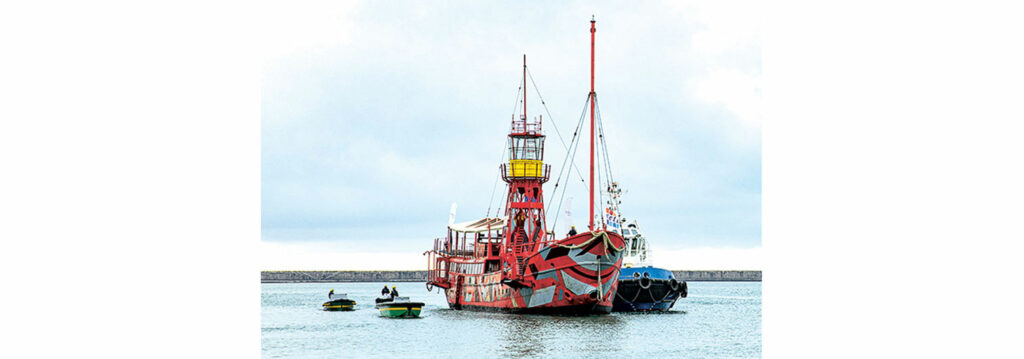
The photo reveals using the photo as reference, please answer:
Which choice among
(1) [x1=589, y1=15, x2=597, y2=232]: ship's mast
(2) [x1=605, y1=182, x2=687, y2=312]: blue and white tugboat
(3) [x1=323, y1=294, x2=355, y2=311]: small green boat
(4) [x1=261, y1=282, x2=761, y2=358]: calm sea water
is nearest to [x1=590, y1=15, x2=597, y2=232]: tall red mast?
(1) [x1=589, y1=15, x2=597, y2=232]: ship's mast

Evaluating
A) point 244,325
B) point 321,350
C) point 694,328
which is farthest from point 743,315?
point 244,325

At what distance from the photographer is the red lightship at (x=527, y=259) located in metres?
50.1

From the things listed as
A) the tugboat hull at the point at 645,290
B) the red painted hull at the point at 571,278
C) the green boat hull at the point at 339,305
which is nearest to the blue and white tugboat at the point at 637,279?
the tugboat hull at the point at 645,290

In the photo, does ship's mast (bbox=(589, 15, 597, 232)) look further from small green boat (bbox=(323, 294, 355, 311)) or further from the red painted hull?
small green boat (bbox=(323, 294, 355, 311))

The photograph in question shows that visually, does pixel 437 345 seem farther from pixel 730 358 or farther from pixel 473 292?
pixel 473 292

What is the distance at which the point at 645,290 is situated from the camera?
61.8 meters

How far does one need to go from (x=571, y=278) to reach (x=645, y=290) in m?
12.5

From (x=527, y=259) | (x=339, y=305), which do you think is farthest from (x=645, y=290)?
(x=339, y=305)

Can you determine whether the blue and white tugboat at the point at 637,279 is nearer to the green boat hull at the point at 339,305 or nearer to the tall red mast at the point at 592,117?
the tall red mast at the point at 592,117

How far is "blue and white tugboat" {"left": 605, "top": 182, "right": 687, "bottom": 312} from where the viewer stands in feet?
201

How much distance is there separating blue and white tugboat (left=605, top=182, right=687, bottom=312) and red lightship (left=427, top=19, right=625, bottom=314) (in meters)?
4.92

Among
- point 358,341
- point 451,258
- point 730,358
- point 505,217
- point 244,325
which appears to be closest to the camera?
point 244,325

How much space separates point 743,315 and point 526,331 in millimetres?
28813

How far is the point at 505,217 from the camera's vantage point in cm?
5906
